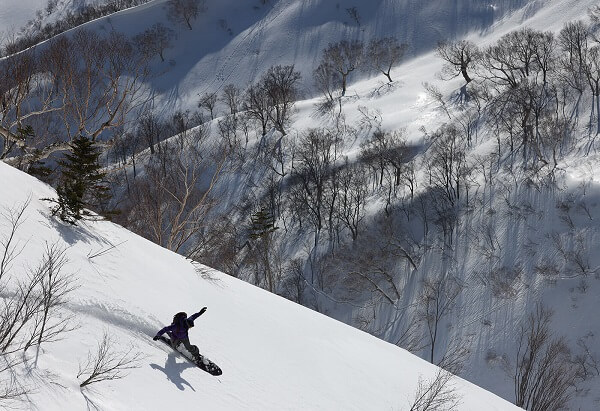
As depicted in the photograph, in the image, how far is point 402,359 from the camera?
16562 mm

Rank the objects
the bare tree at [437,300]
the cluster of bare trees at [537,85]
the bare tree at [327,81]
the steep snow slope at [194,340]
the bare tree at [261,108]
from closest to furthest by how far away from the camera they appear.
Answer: the steep snow slope at [194,340]
the bare tree at [437,300]
the cluster of bare trees at [537,85]
the bare tree at [261,108]
the bare tree at [327,81]

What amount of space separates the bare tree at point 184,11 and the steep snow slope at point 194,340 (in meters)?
107

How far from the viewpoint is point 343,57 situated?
284 ft

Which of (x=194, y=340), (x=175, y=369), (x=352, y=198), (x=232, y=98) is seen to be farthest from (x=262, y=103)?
(x=175, y=369)

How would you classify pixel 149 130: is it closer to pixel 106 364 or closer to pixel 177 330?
pixel 177 330

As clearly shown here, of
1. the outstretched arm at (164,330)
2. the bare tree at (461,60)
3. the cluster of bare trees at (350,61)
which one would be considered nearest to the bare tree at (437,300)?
the outstretched arm at (164,330)

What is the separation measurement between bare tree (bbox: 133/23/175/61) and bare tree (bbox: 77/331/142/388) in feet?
326

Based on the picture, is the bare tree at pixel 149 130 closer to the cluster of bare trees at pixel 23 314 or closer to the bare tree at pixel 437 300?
the bare tree at pixel 437 300

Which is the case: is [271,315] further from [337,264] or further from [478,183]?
[478,183]

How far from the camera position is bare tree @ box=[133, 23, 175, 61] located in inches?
4008

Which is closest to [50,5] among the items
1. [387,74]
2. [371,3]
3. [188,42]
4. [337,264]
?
[188,42]

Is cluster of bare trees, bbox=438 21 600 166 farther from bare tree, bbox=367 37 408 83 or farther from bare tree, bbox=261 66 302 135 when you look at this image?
bare tree, bbox=261 66 302 135

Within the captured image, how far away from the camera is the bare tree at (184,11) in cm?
11119

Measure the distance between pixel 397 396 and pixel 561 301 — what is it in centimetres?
2918
